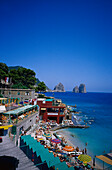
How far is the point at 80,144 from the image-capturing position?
91.6 feet

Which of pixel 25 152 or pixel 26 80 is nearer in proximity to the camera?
pixel 25 152

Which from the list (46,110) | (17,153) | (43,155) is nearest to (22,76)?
(46,110)

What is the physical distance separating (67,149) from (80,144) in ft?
23.9

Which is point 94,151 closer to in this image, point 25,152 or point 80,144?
point 80,144

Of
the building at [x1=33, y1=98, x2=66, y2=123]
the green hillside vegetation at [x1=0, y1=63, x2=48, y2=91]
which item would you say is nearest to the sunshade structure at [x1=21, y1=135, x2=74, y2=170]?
the building at [x1=33, y1=98, x2=66, y2=123]

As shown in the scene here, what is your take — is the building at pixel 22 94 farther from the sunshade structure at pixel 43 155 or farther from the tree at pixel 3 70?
the sunshade structure at pixel 43 155

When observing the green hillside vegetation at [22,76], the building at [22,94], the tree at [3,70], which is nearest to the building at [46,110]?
the building at [22,94]

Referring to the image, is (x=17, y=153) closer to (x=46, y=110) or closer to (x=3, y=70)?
(x=46, y=110)

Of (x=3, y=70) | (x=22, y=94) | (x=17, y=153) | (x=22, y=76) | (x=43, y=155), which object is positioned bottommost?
(x=17, y=153)

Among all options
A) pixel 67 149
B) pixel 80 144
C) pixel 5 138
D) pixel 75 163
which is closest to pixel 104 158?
pixel 75 163

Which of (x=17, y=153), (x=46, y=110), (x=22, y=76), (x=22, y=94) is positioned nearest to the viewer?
(x=17, y=153)

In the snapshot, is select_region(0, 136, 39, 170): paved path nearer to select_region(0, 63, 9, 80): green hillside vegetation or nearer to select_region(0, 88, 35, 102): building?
select_region(0, 88, 35, 102): building

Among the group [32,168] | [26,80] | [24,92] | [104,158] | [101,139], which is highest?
[26,80]

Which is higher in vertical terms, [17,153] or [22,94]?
[22,94]
